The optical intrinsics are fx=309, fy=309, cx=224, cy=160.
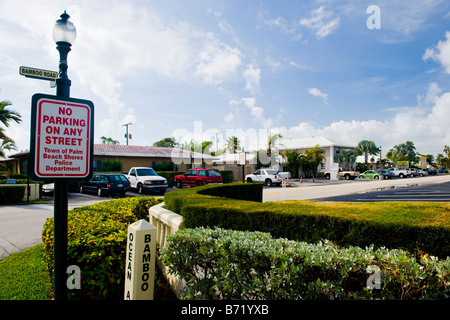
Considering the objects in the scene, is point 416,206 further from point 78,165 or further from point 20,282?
point 20,282

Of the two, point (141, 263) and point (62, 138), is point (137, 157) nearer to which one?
point (62, 138)

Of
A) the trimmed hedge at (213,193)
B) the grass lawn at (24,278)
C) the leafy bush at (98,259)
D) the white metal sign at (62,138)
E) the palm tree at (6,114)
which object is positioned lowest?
the grass lawn at (24,278)

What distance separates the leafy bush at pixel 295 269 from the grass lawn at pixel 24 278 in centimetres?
244

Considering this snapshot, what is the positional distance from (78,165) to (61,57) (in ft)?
3.95

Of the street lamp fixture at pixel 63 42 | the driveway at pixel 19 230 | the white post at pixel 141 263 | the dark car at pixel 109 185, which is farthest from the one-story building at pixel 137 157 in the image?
the white post at pixel 141 263

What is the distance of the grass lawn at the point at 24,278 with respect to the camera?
428cm

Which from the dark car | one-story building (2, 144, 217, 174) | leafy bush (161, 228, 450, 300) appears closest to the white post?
leafy bush (161, 228, 450, 300)

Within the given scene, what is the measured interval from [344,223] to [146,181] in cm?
1882

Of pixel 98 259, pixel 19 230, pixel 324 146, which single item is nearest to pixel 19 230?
pixel 19 230

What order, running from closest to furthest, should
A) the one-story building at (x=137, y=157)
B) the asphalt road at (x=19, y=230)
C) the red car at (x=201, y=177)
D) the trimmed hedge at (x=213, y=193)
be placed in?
the trimmed hedge at (x=213, y=193)
the asphalt road at (x=19, y=230)
the red car at (x=201, y=177)
the one-story building at (x=137, y=157)

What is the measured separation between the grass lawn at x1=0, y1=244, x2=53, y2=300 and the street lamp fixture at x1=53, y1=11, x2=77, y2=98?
9.65 feet

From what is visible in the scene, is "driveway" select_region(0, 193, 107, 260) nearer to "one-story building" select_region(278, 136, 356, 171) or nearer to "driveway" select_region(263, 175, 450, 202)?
"driveway" select_region(263, 175, 450, 202)

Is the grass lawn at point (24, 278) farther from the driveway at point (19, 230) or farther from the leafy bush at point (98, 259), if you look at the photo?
the driveway at point (19, 230)
